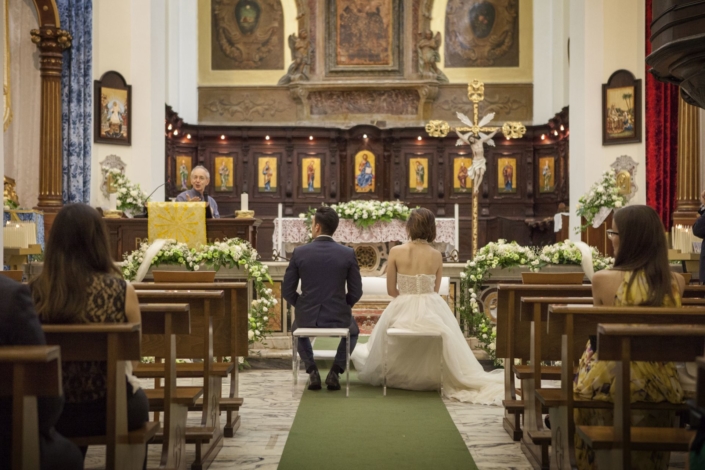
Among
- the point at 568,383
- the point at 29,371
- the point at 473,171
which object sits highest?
the point at 473,171

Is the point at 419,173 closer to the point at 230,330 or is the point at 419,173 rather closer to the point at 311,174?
the point at 311,174

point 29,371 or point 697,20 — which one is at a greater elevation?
point 697,20

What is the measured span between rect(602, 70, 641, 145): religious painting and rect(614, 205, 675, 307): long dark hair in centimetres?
1100

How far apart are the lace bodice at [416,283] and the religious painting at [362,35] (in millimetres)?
14065

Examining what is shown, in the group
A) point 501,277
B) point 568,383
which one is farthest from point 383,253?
point 568,383

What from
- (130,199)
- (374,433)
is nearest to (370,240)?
(130,199)

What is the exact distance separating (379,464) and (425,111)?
16743mm

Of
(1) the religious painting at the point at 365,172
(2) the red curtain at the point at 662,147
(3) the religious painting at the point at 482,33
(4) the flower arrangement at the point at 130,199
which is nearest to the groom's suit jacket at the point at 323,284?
(4) the flower arrangement at the point at 130,199

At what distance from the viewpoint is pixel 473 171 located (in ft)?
45.4

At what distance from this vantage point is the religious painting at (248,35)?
2112 centimetres

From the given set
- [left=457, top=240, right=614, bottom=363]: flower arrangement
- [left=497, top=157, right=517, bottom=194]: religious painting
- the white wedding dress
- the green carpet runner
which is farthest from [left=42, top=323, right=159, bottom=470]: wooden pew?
[left=497, top=157, right=517, bottom=194]: religious painting

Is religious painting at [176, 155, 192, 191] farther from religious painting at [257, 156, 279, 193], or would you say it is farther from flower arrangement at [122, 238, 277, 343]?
flower arrangement at [122, 238, 277, 343]

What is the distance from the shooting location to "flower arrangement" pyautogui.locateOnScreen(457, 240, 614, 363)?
911 cm

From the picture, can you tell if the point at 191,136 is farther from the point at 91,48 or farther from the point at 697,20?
the point at 697,20
